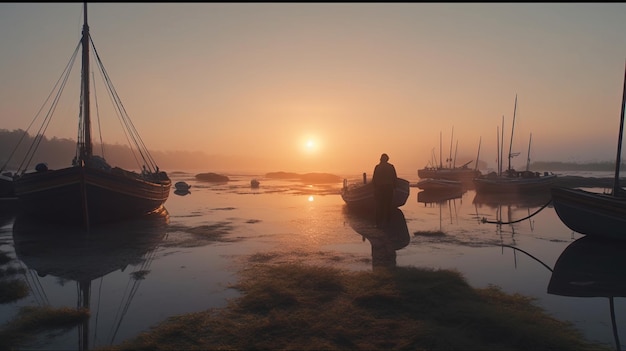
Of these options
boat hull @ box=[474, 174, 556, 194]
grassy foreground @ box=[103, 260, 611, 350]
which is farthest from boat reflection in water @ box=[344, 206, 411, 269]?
boat hull @ box=[474, 174, 556, 194]

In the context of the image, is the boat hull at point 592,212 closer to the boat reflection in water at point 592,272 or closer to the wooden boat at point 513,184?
the boat reflection in water at point 592,272

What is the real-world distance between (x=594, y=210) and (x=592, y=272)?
5146mm

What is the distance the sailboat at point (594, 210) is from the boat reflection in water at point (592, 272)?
611 mm

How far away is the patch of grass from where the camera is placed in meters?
5.18

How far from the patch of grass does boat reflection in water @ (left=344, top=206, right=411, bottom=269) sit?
21.6 ft

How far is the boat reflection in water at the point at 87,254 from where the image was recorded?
714 cm

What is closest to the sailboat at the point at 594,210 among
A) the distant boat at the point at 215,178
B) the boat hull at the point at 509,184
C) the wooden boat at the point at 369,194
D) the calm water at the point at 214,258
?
the calm water at the point at 214,258

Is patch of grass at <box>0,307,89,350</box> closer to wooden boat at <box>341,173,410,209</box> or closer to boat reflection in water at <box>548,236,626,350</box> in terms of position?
boat reflection in water at <box>548,236,626,350</box>

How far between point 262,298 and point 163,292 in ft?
7.80

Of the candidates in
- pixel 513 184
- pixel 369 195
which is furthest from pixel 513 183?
pixel 369 195

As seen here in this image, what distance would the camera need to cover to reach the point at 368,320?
5746 mm

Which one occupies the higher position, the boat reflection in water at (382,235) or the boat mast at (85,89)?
the boat mast at (85,89)

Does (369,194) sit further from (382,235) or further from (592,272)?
(592,272)

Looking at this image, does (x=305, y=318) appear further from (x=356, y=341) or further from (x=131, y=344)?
(x=131, y=344)
